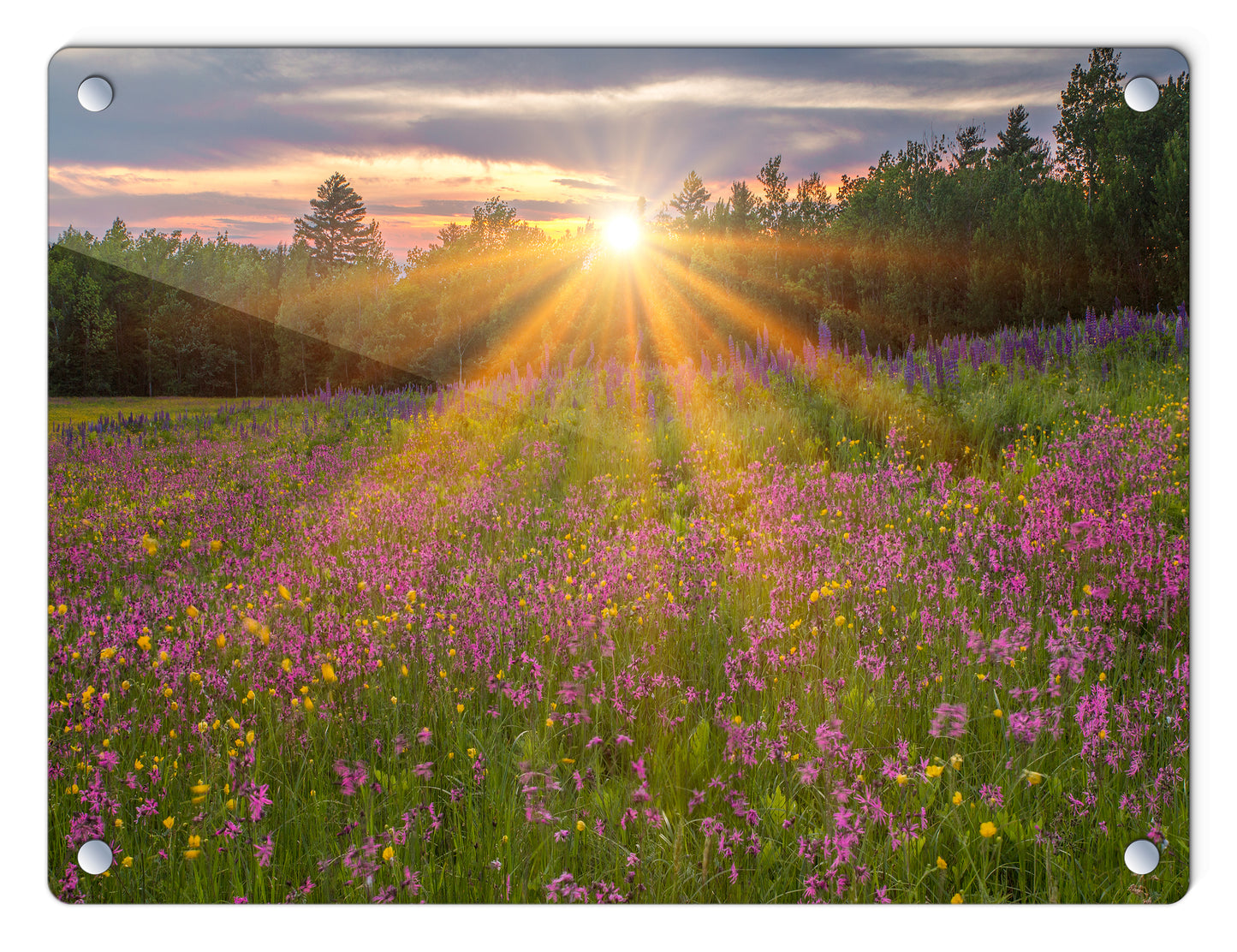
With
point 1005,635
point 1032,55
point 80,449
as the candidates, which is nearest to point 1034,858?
point 1005,635

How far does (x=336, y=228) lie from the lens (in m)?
3.24

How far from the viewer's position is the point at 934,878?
6.83 feet

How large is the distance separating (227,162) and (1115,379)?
4.29 meters

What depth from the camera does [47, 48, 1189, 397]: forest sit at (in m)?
3.15

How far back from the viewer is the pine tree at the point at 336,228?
316 centimetres

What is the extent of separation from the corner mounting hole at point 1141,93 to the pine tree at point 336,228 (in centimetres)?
Result: 326

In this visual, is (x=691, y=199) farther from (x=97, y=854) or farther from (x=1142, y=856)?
(x=97, y=854)

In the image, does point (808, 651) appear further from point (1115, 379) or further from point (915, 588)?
point (1115, 379)

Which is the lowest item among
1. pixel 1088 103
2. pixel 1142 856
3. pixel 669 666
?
pixel 1142 856

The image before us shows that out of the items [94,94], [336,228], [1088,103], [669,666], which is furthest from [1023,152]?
[94,94]

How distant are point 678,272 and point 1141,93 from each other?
6.78 ft

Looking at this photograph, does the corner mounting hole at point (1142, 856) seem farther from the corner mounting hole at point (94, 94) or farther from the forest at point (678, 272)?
the corner mounting hole at point (94, 94)
